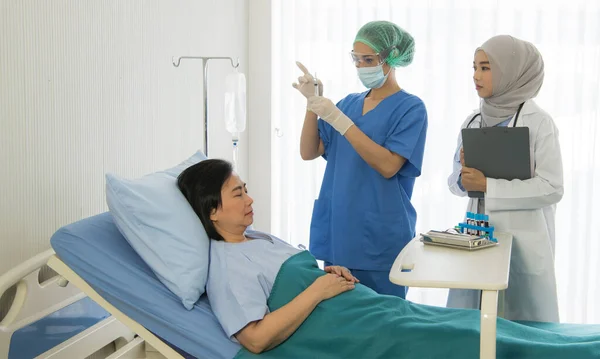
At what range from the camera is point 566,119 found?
11.6ft

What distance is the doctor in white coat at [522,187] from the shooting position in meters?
2.16

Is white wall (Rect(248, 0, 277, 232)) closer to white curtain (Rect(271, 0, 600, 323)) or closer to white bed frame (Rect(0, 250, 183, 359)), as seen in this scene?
white curtain (Rect(271, 0, 600, 323))

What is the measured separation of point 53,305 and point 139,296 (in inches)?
12.5

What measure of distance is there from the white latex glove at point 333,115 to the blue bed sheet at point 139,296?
0.82 meters

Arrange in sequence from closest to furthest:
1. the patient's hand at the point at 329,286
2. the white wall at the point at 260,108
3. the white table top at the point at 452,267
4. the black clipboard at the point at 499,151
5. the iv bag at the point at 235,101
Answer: the white table top at the point at 452,267, the patient's hand at the point at 329,286, the black clipboard at the point at 499,151, the iv bag at the point at 235,101, the white wall at the point at 260,108

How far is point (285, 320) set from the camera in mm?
1680

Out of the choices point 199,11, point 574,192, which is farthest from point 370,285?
point 574,192

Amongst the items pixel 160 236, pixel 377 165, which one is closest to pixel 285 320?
pixel 160 236

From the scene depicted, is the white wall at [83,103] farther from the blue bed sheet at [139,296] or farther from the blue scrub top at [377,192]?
the blue scrub top at [377,192]

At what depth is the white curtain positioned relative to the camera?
11.5ft

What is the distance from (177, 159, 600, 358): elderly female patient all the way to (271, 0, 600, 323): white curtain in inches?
67.0

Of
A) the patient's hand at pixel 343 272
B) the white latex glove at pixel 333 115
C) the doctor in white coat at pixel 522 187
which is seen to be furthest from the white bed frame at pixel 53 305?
the doctor in white coat at pixel 522 187

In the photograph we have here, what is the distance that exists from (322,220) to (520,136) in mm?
735

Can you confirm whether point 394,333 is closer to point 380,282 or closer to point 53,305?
point 380,282
